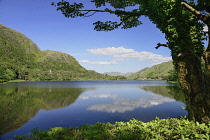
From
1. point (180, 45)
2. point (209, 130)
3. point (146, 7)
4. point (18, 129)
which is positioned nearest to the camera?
point (209, 130)

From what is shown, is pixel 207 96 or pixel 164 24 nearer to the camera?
pixel 207 96

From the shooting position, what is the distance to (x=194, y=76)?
373 inches

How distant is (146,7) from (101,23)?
Answer: 4195mm

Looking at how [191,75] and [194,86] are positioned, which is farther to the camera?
[191,75]

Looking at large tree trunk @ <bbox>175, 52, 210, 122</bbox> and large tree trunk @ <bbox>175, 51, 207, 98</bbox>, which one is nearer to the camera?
large tree trunk @ <bbox>175, 52, 210, 122</bbox>

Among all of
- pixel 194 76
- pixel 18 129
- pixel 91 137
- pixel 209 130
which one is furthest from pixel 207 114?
pixel 18 129

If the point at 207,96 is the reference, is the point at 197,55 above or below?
above

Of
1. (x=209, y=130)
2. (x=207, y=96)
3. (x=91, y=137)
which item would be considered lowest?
(x=91, y=137)

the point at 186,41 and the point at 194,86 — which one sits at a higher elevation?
the point at 186,41

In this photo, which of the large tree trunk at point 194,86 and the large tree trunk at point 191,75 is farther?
the large tree trunk at point 191,75

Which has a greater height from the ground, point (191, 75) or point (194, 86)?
point (191, 75)

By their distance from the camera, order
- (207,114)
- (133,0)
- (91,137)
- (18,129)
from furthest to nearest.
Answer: (18,129)
(133,0)
(207,114)
(91,137)

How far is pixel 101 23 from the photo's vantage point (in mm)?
13844

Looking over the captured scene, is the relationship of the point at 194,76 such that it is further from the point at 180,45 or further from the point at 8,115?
the point at 8,115
